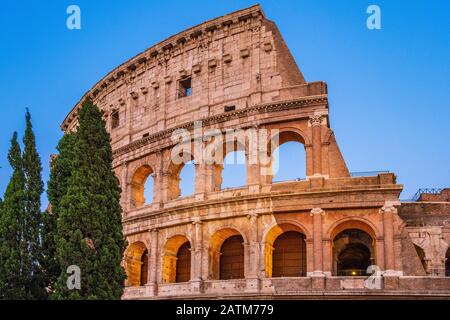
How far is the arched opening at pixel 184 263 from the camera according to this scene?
25.0 m

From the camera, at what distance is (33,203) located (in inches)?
695

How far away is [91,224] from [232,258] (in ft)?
30.2

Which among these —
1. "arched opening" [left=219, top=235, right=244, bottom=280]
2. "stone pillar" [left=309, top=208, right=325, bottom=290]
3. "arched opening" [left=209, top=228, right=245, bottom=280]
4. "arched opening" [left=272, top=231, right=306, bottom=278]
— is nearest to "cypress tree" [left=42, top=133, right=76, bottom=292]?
"arched opening" [left=209, top=228, right=245, bottom=280]

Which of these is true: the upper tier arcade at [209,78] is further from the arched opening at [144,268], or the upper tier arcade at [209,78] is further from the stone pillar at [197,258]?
the arched opening at [144,268]

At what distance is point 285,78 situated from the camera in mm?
24547

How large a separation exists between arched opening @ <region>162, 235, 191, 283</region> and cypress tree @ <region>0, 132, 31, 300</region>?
8.57 metres

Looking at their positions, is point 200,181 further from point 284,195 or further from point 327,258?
point 327,258

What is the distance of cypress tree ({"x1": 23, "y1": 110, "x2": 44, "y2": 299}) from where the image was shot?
16.9m

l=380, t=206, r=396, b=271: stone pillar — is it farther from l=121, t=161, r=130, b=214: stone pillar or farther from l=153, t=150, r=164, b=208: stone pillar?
l=121, t=161, r=130, b=214: stone pillar

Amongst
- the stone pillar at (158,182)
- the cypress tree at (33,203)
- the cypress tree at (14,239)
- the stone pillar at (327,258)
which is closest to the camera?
the cypress tree at (14,239)

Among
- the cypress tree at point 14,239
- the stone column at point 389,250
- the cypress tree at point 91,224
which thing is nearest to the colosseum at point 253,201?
the stone column at point 389,250

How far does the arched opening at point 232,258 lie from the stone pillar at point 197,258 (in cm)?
119
